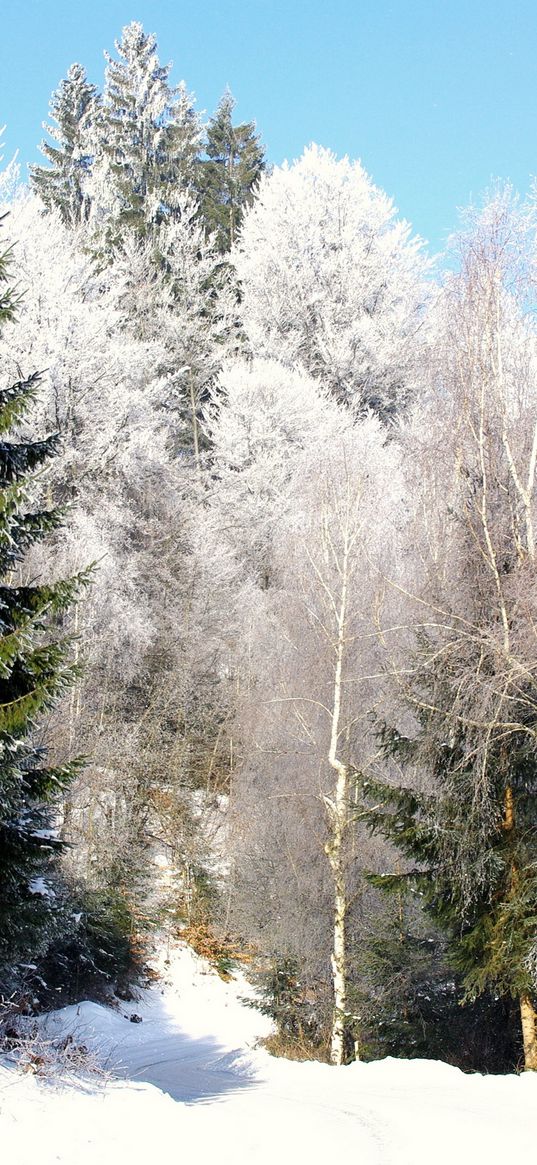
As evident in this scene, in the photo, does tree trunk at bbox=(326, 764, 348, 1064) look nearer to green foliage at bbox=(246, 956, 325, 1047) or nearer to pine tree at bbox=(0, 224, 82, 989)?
green foliage at bbox=(246, 956, 325, 1047)

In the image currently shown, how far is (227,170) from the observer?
42.9m

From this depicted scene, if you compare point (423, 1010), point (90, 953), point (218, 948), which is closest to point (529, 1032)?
point (423, 1010)

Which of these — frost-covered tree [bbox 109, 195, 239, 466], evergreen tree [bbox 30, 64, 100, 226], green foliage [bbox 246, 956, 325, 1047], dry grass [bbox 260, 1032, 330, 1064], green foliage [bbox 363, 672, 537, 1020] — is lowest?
dry grass [bbox 260, 1032, 330, 1064]

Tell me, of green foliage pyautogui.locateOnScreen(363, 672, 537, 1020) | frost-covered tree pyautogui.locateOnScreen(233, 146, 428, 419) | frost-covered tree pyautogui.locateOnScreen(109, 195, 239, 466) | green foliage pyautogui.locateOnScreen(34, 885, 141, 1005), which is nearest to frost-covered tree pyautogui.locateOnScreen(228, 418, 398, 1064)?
green foliage pyautogui.locateOnScreen(363, 672, 537, 1020)

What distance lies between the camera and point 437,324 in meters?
11.5

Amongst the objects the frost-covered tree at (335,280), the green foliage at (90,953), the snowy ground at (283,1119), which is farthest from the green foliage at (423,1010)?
the frost-covered tree at (335,280)

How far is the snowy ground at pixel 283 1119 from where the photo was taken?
5.69 metres

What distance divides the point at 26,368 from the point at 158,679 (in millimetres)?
9136

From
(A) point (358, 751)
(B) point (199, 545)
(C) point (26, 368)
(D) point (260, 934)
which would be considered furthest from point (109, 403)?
(D) point (260, 934)

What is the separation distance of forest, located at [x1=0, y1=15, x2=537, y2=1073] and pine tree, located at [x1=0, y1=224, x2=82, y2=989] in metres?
0.03

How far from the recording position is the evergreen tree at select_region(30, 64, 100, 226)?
37656 mm

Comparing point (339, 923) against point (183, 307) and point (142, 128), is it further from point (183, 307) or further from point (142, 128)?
point (142, 128)

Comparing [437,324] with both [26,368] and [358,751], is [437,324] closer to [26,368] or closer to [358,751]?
[358,751]

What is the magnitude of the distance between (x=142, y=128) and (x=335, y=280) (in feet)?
38.8
